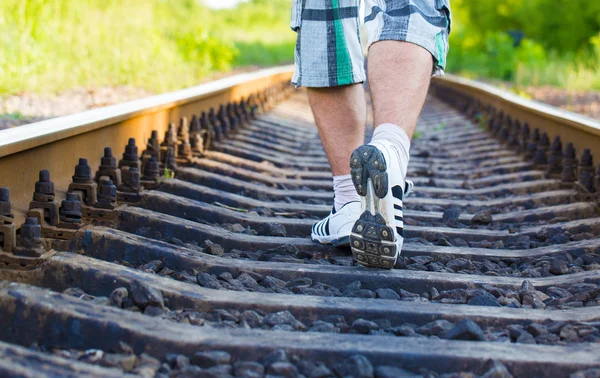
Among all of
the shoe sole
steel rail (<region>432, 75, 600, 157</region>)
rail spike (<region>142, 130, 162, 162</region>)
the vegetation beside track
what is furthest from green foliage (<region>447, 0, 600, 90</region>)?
the shoe sole

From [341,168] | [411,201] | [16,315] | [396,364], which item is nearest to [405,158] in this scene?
[341,168]

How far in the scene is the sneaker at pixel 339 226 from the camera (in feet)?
9.60

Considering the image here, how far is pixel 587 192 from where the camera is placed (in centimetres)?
391

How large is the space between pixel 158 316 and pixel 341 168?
3.86 feet

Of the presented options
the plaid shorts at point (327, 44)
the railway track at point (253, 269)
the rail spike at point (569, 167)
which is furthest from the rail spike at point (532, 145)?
the plaid shorts at point (327, 44)

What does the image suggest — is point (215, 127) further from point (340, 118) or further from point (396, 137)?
point (396, 137)

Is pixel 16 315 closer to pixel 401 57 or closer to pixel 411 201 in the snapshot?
pixel 401 57

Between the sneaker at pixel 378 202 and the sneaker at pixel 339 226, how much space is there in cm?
34

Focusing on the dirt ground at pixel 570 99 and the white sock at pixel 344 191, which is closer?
the white sock at pixel 344 191

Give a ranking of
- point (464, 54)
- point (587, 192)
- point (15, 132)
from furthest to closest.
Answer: point (464, 54)
point (587, 192)
point (15, 132)

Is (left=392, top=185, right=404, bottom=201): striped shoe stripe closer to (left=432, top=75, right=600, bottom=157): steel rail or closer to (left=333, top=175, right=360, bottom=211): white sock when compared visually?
(left=333, top=175, right=360, bottom=211): white sock

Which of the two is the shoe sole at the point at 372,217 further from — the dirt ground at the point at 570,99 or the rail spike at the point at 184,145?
the dirt ground at the point at 570,99

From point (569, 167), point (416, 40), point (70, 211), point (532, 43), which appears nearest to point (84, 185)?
point (70, 211)

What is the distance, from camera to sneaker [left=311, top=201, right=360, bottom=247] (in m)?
2.93
